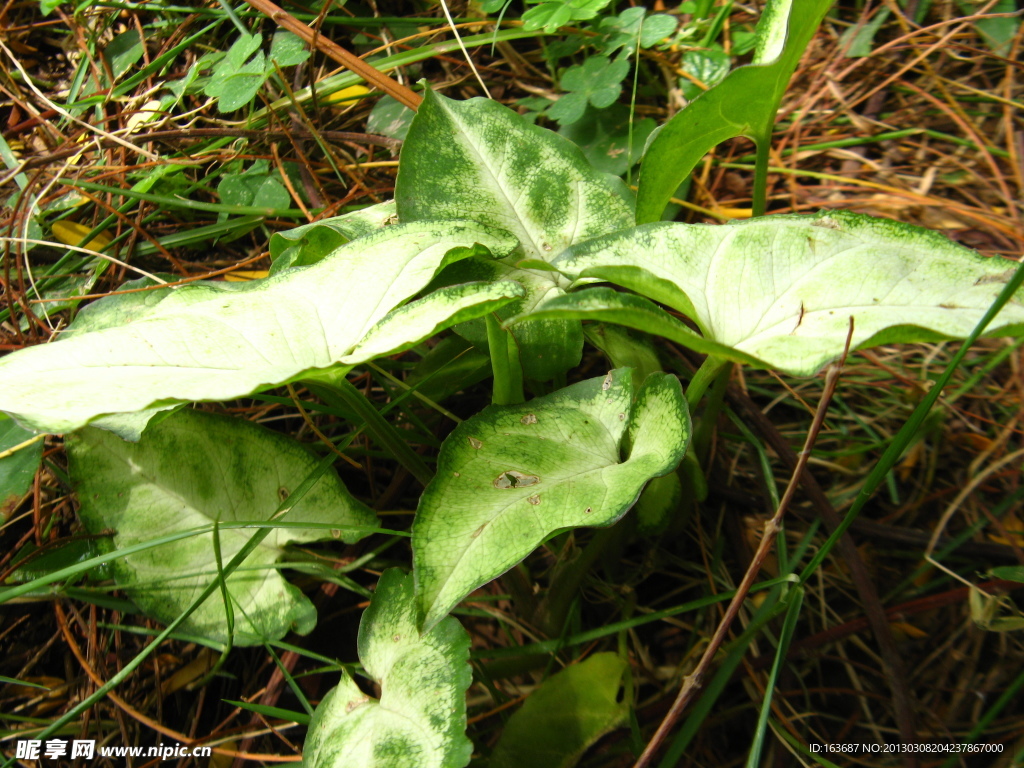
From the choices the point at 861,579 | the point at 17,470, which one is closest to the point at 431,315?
the point at 861,579

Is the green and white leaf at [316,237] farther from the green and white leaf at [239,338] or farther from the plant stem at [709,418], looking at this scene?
the plant stem at [709,418]

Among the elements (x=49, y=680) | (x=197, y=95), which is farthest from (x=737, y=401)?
(x=197, y=95)

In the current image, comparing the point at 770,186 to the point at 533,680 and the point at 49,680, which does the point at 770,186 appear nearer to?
the point at 533,680

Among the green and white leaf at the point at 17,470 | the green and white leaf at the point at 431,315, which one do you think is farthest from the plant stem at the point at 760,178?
the green and white leaf at the point at 17,470

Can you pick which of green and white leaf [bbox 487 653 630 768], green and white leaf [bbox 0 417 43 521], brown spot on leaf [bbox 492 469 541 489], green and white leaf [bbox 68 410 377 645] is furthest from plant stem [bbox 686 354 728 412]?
green and white leaf [bbox 0 417 43 521]

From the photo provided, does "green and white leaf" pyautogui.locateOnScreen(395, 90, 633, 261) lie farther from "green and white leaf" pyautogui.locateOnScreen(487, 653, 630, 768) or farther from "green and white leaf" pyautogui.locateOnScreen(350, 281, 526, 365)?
"green and white leaf" pyautogui.locateOnScreen(487, 653, 630, 768)

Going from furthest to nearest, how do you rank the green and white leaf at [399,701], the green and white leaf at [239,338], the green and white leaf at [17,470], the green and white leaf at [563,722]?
the green and white leaf at [17,470] → the green and white leaf at [563,722] → the green and white leaf at [399,701] → the green and white leaf at [239,338]

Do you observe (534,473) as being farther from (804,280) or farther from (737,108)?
(737,108)
